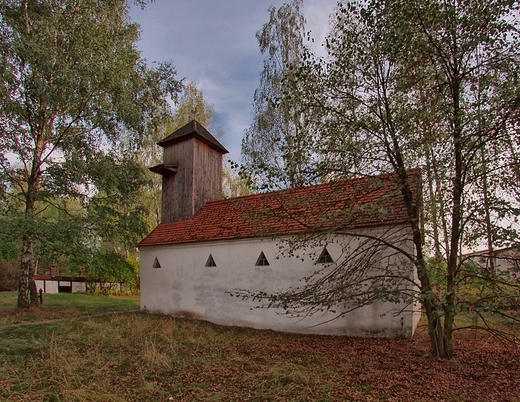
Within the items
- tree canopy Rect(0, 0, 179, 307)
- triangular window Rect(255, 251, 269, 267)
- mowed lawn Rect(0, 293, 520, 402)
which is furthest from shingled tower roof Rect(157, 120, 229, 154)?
mowed lawn Rect(0, 293, 520, 402)

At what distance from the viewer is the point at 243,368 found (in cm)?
588

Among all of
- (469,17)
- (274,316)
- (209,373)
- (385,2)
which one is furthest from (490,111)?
(274,316)

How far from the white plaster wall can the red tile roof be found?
0.53m

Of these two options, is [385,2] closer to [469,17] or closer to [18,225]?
[469,17]

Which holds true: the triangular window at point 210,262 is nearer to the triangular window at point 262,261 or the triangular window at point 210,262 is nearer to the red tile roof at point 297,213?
the red tile roof at point 297,213

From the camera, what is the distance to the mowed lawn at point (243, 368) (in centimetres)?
466

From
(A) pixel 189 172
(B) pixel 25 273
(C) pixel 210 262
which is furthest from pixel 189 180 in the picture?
(B) pixel 25 273

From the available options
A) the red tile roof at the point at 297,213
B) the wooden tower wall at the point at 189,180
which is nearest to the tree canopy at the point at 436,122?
the red tile roof at the point at 297,213

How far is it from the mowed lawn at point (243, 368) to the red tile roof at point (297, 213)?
2.72 meters

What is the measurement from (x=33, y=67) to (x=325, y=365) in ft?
45.3

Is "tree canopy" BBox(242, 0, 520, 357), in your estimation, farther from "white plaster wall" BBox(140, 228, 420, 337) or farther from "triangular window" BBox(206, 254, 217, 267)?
"triangular window" BBox(206, 254, 217, 267)

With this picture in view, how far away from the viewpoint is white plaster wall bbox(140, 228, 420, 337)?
26.9ft

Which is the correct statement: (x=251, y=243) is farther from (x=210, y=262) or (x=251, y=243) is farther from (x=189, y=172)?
(x=189, y=172)

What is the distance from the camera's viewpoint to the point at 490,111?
16.5ft
